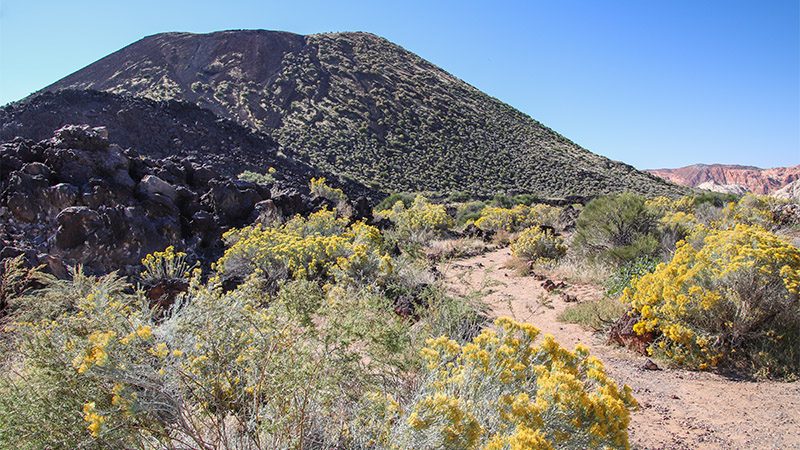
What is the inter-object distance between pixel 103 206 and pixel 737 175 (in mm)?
122001

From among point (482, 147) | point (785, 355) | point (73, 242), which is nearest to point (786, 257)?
point (785, 355)

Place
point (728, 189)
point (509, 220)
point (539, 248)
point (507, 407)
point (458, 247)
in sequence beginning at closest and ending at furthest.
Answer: point (507, 407), point (539, 248), point (458, 247), point (509, 220), point (728, 189)

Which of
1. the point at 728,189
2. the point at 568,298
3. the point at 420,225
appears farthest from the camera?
the point at 728,189

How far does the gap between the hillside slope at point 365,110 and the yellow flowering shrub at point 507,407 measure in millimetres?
31357

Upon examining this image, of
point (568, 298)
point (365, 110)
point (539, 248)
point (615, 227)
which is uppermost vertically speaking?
point (365, 110)

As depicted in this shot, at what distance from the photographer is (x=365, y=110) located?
45.1 m

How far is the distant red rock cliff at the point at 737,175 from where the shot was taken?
299 ft

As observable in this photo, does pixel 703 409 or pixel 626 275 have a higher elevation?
pixel 626 275

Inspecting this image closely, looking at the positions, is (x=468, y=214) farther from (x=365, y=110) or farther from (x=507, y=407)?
(x=365, y=110)

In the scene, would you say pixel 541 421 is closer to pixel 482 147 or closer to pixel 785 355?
pixel 785 355

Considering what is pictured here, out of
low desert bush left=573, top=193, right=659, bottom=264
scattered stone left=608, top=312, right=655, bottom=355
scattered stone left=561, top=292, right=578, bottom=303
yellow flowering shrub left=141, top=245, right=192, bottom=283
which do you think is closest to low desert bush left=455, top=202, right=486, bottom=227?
low desert bush left=573, top=193, right=659, bottom=264

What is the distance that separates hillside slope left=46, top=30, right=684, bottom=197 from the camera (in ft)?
124

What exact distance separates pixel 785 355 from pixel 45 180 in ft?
39.7

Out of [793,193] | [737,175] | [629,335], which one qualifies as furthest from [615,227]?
[737,175]
